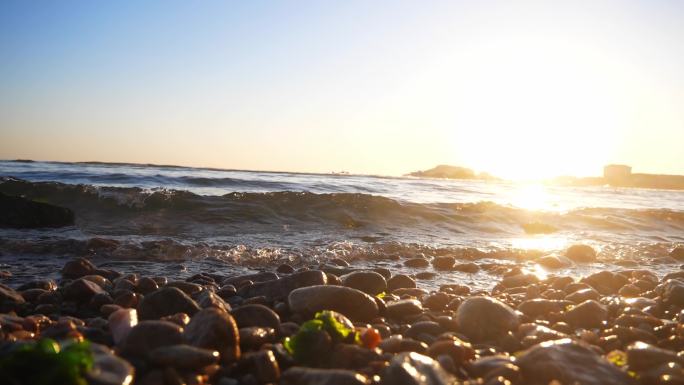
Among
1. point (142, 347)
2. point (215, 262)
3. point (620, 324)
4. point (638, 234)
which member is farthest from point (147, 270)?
point (638, 234)

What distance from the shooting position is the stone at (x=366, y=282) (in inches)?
187

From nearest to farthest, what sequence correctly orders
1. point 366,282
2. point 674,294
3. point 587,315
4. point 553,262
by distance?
point 587,315 → point 674,294 → point 366,282 → point 553,262

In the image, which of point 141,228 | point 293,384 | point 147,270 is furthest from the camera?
point 141,228

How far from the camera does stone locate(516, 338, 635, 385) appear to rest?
2.42 m

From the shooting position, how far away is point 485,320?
3.48 metres

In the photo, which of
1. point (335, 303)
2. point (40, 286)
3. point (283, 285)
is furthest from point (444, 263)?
point (40, 286)

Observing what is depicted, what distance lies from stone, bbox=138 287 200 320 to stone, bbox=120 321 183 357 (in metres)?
0.70

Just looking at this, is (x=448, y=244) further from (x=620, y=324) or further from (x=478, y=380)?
(x=478, y=380)

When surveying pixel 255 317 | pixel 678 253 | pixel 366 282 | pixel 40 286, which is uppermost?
pixel 255 317

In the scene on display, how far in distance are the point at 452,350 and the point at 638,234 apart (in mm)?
12044

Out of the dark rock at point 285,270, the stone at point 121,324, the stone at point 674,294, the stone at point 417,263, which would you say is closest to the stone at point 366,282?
the dark rock at point 285,270

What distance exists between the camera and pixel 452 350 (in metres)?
2.80

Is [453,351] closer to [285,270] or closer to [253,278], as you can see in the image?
[253,278]

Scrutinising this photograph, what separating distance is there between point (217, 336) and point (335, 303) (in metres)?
1.27
